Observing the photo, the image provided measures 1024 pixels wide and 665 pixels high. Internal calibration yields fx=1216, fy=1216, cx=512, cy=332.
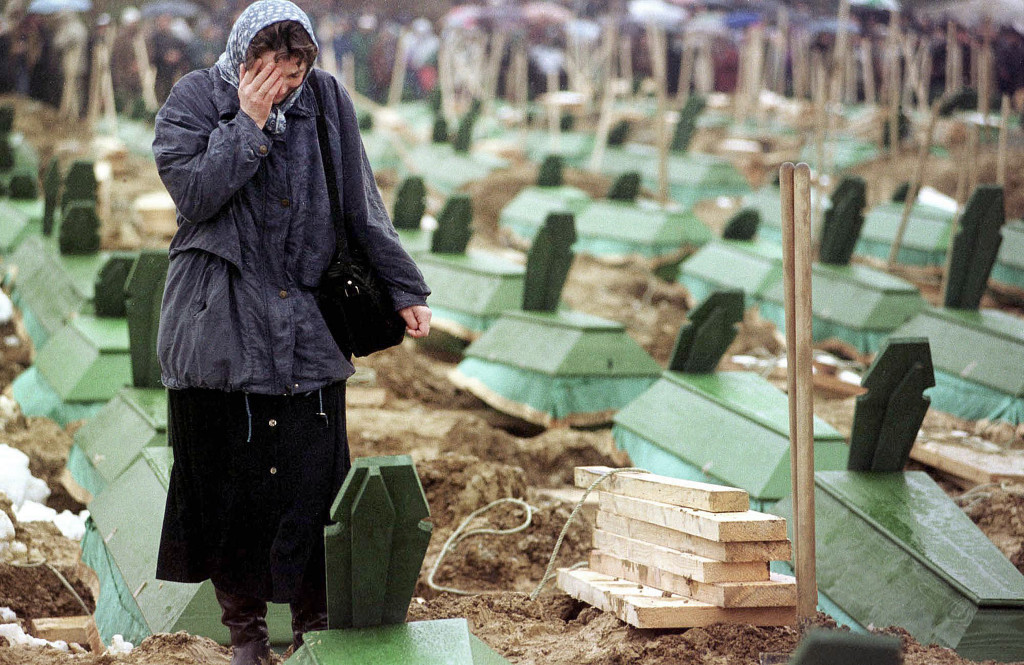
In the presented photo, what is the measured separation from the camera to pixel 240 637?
3234 mm

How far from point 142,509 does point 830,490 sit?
2446 mm

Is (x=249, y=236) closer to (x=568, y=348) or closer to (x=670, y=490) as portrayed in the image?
(x=670, y=490)

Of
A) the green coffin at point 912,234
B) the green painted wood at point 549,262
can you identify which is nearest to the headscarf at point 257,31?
the green painted wood at point 549,262

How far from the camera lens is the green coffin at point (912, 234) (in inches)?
460

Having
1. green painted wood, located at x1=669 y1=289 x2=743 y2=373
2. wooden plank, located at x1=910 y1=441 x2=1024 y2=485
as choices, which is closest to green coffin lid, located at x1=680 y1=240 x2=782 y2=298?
green painted wood, located at x1=669 y1=289 x2=743 y2=373

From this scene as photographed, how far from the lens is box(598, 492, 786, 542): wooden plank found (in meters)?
3.40

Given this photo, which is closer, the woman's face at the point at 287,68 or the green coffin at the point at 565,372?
the woman's face at the point at 287,68

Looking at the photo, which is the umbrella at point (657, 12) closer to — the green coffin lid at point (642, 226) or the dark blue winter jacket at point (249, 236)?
the green coffin lid at point (642, 226)

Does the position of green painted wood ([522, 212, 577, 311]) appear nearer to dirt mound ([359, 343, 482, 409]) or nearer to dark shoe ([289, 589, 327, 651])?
dirt mound ([359, 343, 482, 409])

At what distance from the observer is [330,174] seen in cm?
312

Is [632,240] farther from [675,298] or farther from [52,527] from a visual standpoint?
[52,527]

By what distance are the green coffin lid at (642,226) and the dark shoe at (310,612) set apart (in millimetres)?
8882

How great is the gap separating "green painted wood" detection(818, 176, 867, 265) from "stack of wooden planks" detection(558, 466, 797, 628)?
18.3ft

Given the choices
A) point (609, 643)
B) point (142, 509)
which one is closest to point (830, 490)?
point (609, 643)
